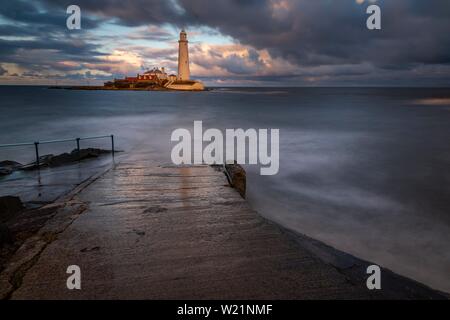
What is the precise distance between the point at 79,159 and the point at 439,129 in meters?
20.0

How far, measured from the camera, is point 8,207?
4277 millimetres

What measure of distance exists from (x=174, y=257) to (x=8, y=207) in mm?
3053

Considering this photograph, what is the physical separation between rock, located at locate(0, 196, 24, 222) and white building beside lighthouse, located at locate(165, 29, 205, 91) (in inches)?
3480

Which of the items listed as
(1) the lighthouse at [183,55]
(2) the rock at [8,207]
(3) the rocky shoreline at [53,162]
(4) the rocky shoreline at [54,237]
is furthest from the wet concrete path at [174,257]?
(1) the lighthouse at [183,55]

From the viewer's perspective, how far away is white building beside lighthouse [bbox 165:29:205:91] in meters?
86.0

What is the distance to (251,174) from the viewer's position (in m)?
8.86

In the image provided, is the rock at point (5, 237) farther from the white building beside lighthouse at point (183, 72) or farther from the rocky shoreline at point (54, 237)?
the white building beside lighthouse at point (183, 72)

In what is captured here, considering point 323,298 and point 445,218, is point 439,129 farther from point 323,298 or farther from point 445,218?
point 323,298

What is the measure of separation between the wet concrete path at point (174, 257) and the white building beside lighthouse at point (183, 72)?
89233 mm

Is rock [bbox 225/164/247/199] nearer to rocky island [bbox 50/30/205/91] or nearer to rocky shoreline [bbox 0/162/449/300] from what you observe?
rocky shoreline [bbox 0/162/449/300]

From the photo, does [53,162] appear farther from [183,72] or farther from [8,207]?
[183,72]

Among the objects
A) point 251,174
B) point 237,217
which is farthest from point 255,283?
point 251,174

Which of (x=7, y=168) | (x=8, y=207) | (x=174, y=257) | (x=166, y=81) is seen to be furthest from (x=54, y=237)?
(x=166, y=81)

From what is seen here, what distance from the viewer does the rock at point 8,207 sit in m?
4.08
